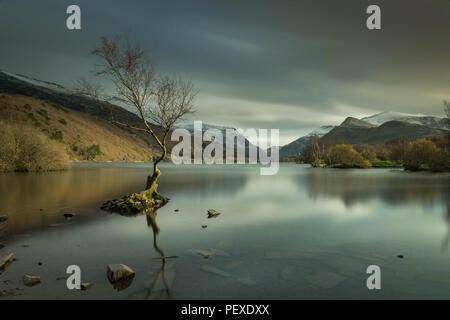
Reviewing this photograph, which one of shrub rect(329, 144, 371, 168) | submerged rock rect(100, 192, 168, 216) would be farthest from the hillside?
submerged rock rect(100, 192, 168, 216)

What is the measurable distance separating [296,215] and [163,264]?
10.7 m

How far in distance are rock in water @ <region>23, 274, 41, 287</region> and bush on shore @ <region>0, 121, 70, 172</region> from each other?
56338 mm

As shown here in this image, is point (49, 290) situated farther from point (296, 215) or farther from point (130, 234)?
point (296, 215)

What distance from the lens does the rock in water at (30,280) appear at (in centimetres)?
627

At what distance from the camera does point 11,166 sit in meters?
52.9

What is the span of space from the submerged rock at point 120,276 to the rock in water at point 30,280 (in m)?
1.69

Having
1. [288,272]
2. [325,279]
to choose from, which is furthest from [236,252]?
[325,279]

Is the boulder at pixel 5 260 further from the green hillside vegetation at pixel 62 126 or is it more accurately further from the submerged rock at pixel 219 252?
the green hillside vegetation at pixel 62 126

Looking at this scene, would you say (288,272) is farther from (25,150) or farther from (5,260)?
(25,150)

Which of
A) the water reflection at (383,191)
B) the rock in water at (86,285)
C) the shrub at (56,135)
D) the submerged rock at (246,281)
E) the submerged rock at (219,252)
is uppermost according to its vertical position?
the shrub at (56,135)

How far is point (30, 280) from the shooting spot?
6.34 metres

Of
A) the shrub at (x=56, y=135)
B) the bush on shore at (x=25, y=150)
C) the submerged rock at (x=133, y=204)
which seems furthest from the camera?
Answer: the shrub at (x=56, y=135)

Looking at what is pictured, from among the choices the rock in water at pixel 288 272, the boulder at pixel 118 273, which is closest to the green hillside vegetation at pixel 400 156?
the rock in water at pixel 288 272

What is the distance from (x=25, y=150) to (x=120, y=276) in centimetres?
6219
